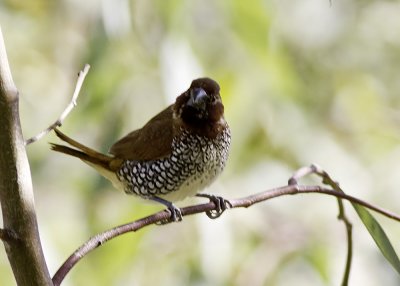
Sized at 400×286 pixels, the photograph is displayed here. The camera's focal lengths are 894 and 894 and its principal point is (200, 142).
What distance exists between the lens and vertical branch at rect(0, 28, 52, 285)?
1634mm

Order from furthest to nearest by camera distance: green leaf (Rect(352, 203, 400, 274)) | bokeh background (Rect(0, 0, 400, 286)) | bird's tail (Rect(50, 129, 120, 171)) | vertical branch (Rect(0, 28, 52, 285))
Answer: bokeh background (Rect(0, 0, 400, 286))
bird's tail (Rect(50, 129, 120, 171))
green leaf (Rect(352, 203, 400, 274))
vertical branch (Rect(0, 28, 52, 285))

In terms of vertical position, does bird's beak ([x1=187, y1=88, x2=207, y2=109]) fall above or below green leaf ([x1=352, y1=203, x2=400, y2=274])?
above

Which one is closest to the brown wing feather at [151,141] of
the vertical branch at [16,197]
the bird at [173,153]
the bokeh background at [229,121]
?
the bird at [173,153]

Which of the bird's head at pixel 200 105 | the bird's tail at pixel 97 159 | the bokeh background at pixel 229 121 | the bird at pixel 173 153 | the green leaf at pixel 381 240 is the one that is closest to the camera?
the green leaf at pixel 381 240

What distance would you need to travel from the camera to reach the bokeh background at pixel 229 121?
10.7ft

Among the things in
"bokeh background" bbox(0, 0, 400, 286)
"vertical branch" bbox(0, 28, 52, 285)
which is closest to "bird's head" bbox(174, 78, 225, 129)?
"bokeh background" bbox(0, 0, 400, 286)

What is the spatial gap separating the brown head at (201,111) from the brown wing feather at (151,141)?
83 mm

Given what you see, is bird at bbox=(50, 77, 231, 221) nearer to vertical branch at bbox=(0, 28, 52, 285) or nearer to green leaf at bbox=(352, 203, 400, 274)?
green leaf at bbox=(352, 203, 400, 274)

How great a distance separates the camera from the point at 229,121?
3406 millimetres

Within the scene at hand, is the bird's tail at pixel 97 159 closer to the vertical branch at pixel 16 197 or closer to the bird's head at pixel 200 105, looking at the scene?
the bird's head at pixel 200 105

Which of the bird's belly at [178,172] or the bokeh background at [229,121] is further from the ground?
the bokeh background at [229,121]

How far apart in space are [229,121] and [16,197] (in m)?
1.83

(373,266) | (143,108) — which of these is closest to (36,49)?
(143,108)

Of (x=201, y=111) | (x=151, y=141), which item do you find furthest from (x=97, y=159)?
(x=201, y=111)
